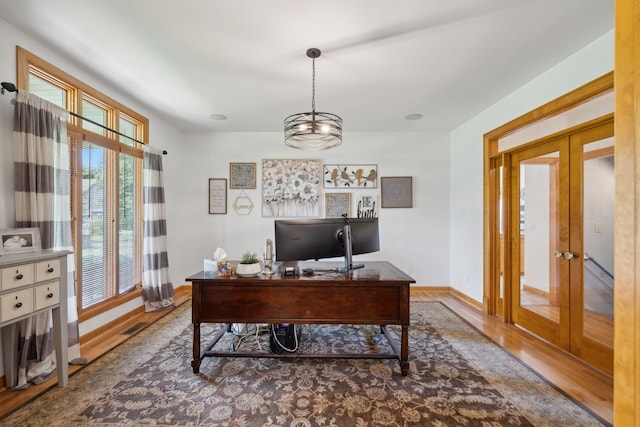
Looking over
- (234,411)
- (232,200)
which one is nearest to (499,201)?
(234,411)

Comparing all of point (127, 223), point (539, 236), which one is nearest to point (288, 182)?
point (127, 223)

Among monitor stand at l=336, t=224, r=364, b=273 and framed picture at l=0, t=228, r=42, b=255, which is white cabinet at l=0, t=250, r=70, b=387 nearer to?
Result: framed picture at l=0, t=228, r=42, b=255

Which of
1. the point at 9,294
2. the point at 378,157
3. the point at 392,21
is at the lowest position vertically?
the point at 9,294

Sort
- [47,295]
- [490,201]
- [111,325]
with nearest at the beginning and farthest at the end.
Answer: [47,295]
[111,325]
[490,201]

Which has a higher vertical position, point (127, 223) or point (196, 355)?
point (127, 223)

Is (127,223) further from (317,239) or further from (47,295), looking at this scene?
(317,239)

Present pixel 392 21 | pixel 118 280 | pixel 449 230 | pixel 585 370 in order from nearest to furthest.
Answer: pixel 392 21, pixel 585 370, pixel 118 280, pixel 449 230

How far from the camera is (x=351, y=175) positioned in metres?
4.42

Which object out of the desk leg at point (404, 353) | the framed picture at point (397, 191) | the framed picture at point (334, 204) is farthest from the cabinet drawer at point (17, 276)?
the framed picture at point (397, 191)

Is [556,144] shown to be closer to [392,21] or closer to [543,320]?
[543,320]

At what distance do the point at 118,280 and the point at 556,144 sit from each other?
488 centimetres

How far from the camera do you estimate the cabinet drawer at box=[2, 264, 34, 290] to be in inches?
62.4

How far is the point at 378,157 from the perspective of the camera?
4.44 meters

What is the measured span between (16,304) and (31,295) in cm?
9
